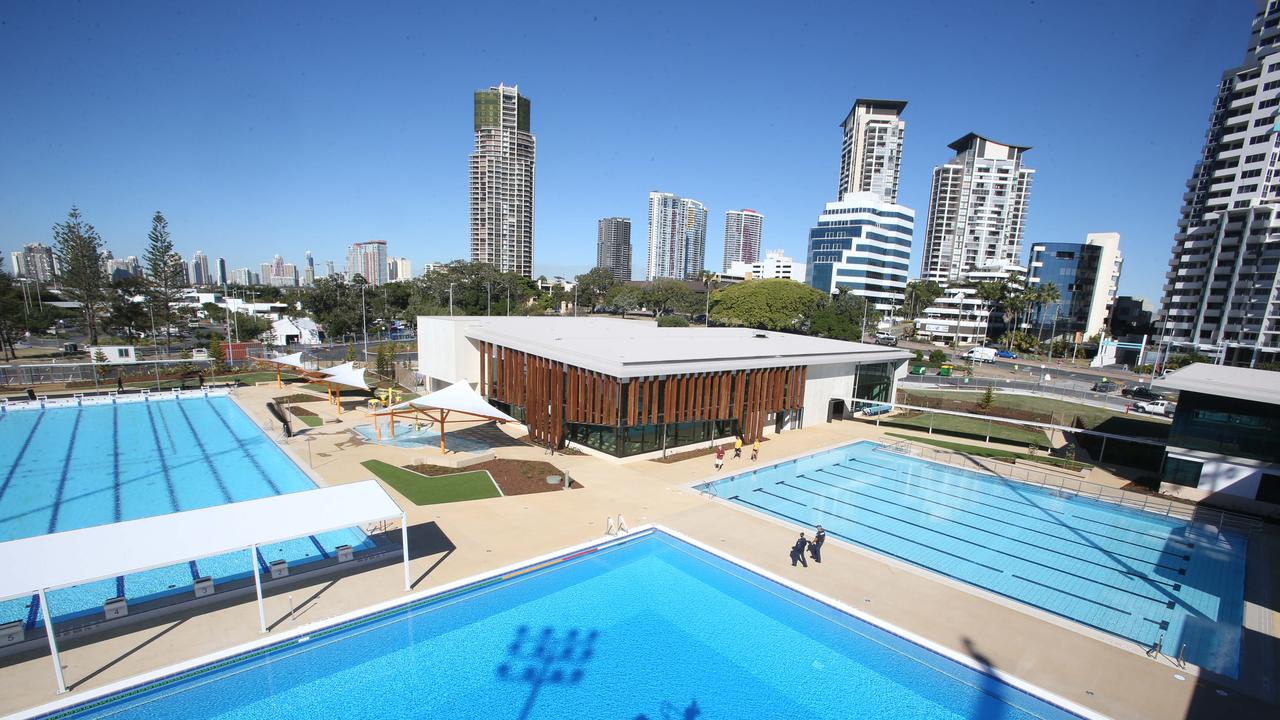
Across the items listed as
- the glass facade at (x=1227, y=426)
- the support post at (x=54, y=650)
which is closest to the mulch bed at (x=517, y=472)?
the support post at (x=54, y=650)

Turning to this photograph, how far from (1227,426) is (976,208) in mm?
135615

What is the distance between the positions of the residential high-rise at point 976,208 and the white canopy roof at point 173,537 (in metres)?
146

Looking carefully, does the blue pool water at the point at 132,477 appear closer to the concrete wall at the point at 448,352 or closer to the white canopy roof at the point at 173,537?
the white canopy roof at the point at 173,537

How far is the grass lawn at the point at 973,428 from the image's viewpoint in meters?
30.2

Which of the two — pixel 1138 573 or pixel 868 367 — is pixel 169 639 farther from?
pixel 868 367

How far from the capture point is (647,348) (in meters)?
26.3

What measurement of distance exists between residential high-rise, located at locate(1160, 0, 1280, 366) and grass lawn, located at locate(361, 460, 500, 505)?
81.5 metres

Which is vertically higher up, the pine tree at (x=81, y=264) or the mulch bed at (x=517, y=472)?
the pine tree at (x=81, y=264)

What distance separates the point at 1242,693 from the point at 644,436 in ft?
60.5

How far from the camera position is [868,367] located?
34031 millimetres

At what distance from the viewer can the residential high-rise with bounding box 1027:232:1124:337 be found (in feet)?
304

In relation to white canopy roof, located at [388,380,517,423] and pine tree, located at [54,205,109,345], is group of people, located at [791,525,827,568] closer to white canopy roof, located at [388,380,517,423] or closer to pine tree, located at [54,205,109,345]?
white canopy roof, located at [388,380,517,423]

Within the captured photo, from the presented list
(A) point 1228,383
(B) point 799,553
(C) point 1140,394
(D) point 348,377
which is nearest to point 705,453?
(B) point 799,553

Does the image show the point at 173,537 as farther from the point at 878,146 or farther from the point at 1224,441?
the point at 878,146
